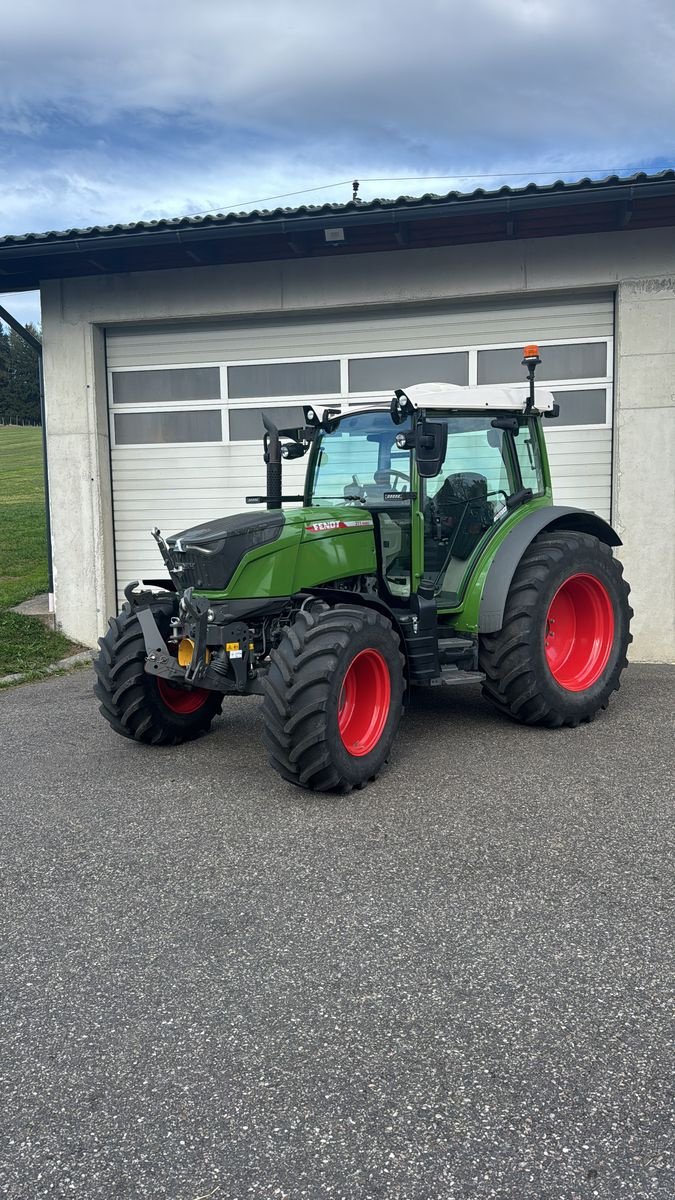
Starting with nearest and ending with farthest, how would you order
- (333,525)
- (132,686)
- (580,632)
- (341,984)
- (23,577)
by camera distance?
(341,984), (333,525), (132,686), (580,632), (23,577)

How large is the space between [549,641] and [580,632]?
28cm

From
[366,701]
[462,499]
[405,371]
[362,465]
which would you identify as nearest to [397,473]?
[362,465]

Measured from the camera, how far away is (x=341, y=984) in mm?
2930

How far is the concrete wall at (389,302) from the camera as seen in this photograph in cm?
820

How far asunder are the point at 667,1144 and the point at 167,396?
855cm

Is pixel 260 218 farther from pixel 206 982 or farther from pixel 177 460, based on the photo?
pixel 206 982

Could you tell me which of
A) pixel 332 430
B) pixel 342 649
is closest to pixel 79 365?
pixel 332 430

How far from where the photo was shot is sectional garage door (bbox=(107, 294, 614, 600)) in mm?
8680

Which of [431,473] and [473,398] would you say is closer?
[431,473]

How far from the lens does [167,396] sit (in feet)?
31.4

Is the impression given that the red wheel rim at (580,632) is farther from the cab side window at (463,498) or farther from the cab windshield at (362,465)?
the cab windshield at (362,465)

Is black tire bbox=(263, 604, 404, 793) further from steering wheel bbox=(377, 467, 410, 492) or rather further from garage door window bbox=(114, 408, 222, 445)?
garage door window bbox=(114, 408, 222, 445)

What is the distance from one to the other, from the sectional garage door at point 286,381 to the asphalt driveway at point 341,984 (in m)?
4.55

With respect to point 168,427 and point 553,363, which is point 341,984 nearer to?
point 553,363
